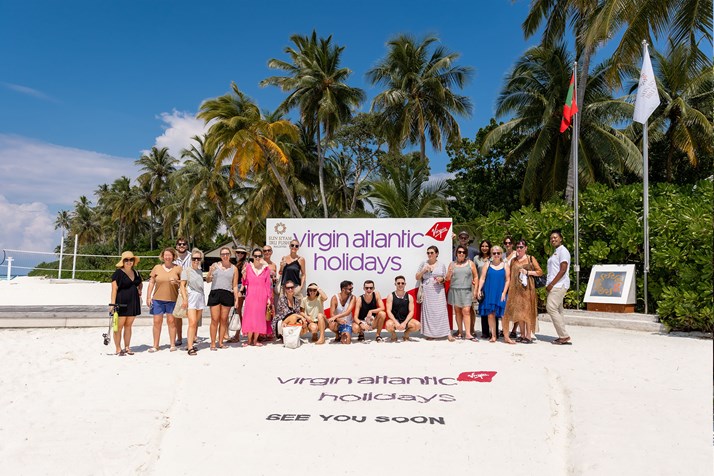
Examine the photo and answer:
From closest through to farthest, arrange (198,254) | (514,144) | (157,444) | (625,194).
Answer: (157,444)
(198,254)
(625,194)
(514,144)

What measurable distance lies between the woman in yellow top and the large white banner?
2086 mm

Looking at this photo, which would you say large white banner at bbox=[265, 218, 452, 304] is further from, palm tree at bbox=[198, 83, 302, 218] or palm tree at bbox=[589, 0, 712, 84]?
palm tree at bbox=[198, 83, 302, 218]

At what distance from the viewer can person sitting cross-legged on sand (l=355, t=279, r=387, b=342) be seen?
871 centimetres

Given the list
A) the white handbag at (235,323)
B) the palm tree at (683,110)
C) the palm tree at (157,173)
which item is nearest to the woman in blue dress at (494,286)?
the white handbag at (235,323)

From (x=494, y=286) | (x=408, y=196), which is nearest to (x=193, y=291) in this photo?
(x=494, y=286)

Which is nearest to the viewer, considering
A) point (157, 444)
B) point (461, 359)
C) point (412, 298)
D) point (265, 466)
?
point (265, 466)

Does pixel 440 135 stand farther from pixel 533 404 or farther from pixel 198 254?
pixel 533 404

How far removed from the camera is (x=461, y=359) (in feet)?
23.6

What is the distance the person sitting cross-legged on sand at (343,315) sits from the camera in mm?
8602

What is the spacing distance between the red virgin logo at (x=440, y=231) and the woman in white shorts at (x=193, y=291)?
13.2 feet

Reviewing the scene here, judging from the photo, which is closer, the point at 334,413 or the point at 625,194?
the point at 334,413

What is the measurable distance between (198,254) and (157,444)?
3.53 meters

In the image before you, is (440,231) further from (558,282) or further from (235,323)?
(235,323)

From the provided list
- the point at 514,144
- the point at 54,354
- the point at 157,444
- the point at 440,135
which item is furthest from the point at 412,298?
the point at 440,135
